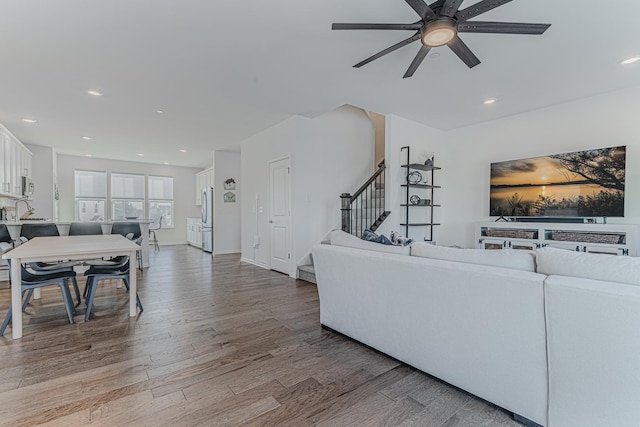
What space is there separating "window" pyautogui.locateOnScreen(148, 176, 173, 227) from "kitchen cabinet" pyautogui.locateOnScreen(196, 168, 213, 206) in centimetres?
82

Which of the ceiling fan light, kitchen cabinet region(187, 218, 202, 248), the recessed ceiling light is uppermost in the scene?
the recessed ceiling light

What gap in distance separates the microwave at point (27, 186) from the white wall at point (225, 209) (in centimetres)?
356

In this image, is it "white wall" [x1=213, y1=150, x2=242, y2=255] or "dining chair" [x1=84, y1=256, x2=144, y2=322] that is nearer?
"dining chair" [x1=84, y1=256, x2=144, y2=322]

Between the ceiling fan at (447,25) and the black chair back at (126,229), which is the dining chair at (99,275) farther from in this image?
the ceiling fan at (447,25)

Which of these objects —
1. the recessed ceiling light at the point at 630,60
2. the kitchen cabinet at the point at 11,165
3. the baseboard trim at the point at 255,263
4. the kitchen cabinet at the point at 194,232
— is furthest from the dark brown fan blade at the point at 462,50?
the kitchen cabinet at the point at 194,232

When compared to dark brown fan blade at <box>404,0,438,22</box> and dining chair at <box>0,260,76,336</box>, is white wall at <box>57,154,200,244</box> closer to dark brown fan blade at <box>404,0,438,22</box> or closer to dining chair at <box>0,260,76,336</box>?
dining chair at <box>0,260,76,336</box>

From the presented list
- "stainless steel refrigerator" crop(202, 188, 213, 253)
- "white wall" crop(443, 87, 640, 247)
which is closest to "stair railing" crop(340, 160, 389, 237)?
"white wall" crop(443, 87, 640, 247)

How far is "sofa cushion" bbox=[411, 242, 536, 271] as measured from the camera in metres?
1.59

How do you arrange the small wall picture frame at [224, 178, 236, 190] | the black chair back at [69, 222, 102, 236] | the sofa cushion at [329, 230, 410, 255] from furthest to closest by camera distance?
the small wall picture frame at [224, 178, 236, 190] < the black chair back at [69, 222, 102, 236] < the sofa cushion at [329, 230, 410, 255]

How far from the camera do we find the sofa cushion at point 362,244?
2.10 meters

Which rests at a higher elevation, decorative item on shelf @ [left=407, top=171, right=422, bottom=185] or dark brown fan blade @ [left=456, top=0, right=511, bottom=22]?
dark brown fan blade @ [left=456, top=0, right=511, bottom=22]

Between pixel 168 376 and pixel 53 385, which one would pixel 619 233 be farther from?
pixel 53 385

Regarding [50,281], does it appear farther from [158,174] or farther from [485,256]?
A: [158,174]

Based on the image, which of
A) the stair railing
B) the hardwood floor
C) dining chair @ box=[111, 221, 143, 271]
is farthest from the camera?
the stair railing
